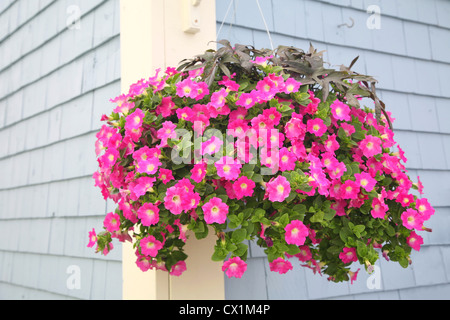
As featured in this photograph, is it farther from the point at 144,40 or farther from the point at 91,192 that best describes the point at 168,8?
the point at 91,192

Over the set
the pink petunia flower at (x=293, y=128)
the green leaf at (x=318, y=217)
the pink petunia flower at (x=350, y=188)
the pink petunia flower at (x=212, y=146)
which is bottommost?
the green leaf at (x=318, y=217)

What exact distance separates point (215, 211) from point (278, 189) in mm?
133

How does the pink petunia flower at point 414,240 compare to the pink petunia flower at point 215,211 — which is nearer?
the pink petunia flower at point 215,211

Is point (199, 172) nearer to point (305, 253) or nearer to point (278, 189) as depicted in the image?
point (278, 189)

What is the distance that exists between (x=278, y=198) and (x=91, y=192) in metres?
1.10

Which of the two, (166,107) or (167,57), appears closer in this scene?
(166,107)

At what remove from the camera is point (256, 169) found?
0.94 metres

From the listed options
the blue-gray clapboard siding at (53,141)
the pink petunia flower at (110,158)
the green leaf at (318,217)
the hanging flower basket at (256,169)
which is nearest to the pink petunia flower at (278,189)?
the hanging flower basket at (256,169)

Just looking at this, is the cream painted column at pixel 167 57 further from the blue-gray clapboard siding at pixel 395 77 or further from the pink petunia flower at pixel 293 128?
the pink petunia flower at pixel 293 128

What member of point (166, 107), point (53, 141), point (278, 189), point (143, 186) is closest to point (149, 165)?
point (143, 186)

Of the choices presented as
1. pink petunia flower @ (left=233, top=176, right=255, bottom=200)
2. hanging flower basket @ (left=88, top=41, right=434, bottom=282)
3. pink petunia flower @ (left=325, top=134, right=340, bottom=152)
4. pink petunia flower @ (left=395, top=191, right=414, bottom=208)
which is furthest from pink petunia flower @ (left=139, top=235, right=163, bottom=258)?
pink petunia flower @ (left=395, top=191, right=414, bottom=208)

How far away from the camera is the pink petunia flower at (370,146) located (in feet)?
3.37

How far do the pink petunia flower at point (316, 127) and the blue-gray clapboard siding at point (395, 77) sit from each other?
62cm
